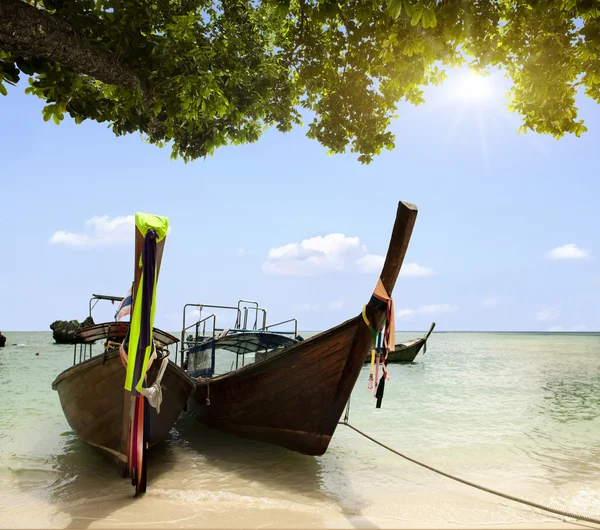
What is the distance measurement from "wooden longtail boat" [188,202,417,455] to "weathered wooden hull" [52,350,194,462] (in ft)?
2.98

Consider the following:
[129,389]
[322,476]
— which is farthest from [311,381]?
[129,389]

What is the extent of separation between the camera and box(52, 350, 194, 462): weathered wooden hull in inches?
226

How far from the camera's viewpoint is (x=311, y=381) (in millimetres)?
5930

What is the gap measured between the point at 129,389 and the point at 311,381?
241 centimetres

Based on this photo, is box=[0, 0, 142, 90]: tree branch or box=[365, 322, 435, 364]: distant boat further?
box=[365, 322, 435, 364]: distant boat

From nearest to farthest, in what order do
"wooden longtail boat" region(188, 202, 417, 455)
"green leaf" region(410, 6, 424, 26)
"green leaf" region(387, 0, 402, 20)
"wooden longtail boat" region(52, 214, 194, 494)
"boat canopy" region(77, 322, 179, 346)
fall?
"green leaf" region(387, 0, 402, 20) → "green leaf" region(410, 6, 424, 26) → "wooden longtail boat" region(52, 214, 194, 494) → "wooden longtail boat" region(188, 202, 417, 455) → "boat canopy" region(77, 322, 179, 346)

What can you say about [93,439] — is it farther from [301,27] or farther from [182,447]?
[301,27]

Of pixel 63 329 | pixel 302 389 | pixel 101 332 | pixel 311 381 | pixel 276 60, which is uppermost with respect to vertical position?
pixel 276 60

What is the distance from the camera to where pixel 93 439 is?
6.29 metres

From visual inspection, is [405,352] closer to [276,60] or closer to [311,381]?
[276,60]

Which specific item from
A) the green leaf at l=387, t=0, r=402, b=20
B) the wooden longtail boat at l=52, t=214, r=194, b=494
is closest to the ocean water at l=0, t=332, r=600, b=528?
the wooden longtail boat at l=52, t=214, r=194, b=494

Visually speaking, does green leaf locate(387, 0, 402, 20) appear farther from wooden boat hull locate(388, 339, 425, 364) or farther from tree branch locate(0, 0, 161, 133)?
wooden boat hull locate(388, 339, 425, 364)

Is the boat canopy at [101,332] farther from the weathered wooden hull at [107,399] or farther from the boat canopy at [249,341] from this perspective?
the boat canopy at [249,341]

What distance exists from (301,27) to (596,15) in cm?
475
